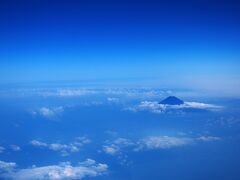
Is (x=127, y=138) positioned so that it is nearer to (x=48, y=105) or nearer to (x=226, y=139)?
(x=226, y=139)

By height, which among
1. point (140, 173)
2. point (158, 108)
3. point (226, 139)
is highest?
point (158, 108)

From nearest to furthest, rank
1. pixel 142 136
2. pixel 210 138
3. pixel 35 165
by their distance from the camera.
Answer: pixel 35 165 < pixel 210 138 < pixel 142 136

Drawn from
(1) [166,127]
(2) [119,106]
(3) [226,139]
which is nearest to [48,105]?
(2) [119,106]

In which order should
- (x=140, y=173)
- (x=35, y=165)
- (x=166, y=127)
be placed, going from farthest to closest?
(x=166, y=127) → (x=35, y=165) → (x=140, y=173)

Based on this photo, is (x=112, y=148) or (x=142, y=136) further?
(x=142, y=136)

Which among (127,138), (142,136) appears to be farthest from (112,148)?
(142,136)

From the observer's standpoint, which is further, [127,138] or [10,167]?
[127,138]

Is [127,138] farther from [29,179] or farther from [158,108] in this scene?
[158,108]

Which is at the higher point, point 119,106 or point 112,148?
point 119,106

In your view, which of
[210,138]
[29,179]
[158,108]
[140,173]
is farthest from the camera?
[158,108]
